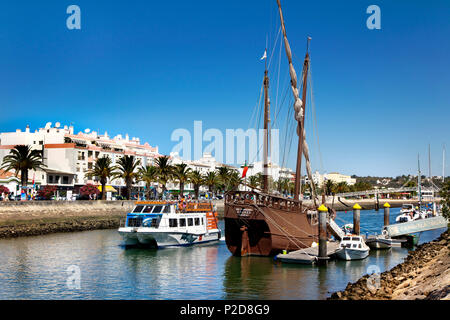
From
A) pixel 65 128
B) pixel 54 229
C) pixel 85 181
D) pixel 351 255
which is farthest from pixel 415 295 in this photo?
pixel 65 128

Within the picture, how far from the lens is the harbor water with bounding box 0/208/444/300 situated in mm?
27359

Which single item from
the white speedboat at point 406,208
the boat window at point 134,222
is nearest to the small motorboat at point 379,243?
the boat window at point 134,222

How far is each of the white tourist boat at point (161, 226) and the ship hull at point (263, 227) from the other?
7.41m

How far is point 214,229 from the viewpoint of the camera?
184 feet

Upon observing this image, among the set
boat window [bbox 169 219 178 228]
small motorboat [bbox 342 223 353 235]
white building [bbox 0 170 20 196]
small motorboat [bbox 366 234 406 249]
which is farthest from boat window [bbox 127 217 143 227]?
white building [bbox 0 170 20 196]

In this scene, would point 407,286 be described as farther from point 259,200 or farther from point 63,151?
point 63,151

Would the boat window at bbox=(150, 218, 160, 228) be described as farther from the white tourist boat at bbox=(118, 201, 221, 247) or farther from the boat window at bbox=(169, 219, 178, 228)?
the boat window at bbox=(169, 219, 178, 228)

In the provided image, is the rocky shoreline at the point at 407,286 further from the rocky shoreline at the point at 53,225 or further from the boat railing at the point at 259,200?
the rocky shoreline at the point at 53,225

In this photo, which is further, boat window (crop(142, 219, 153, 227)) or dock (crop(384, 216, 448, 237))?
dock (crop(384, 216, 448, 237))

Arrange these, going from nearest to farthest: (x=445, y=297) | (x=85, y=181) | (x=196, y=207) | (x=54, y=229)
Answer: (x=445, y=297) < (x=196, y=207) < (x=54, y=229) < (x=85, y=181)

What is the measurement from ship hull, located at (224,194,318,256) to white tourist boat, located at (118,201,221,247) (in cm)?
741

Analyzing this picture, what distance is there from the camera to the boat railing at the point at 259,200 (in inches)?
→ 1587

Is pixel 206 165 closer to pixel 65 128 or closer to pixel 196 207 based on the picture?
pixel 65 128
